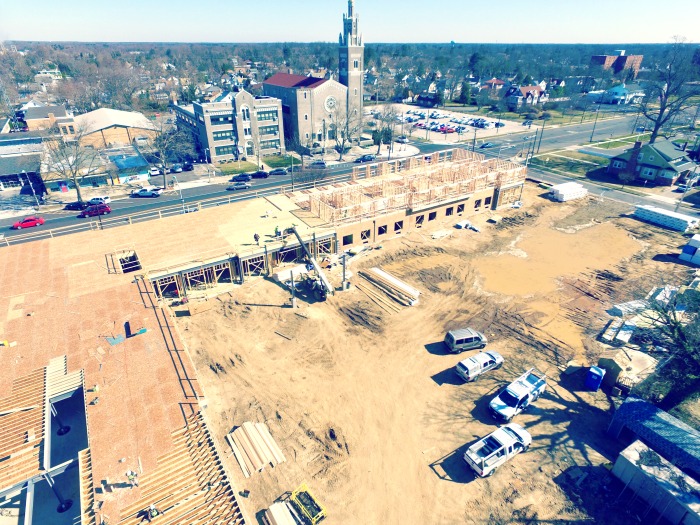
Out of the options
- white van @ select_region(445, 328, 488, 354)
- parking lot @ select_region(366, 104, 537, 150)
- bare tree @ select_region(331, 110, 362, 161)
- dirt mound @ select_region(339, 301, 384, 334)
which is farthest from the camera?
parking lot @ select_region(366, 104, 537, 150)

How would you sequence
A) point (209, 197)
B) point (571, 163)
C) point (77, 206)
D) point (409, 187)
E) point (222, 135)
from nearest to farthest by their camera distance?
point (409, 187), point (77, 206), point (209, 197), point (222, 135), point (571, 163)

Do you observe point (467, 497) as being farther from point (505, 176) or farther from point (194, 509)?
point (505, 176)

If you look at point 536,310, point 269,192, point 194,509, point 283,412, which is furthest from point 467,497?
point 269,192

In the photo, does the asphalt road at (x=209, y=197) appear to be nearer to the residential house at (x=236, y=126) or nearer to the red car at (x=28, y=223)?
the red car at (x=28, y=223)

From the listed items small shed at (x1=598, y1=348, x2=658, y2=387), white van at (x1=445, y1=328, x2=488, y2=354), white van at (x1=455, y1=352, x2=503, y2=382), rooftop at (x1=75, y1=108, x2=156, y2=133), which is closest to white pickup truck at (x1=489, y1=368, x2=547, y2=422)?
white van at (x1=455, y1=352, x2=503, y2=382)

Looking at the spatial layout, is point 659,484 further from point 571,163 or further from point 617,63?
point 617,63

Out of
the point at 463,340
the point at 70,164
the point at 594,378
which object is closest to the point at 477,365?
the point at 463,340

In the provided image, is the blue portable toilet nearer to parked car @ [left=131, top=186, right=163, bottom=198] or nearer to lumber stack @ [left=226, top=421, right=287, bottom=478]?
lumber stack @ [left=226, top=421, right=287, bottom=478]
